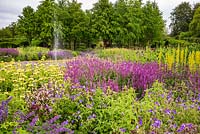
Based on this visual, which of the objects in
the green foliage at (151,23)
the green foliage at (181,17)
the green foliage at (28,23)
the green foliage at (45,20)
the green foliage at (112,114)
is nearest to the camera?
the green foliage at (112,114)

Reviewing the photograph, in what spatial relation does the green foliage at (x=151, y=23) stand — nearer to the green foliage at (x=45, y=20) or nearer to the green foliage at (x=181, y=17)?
the green foliage at (x=45, y=20)

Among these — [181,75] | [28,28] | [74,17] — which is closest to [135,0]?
[74,17]

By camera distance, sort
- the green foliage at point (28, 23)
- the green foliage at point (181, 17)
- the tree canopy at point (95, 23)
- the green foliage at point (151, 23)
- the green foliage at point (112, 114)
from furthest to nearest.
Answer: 1. the green foliage at point (181, 17)
2. the green foliage at point (151, 23)
3. the green foliage at point (28, 23)
4. the tree canopy at point (95, 23)
5. the green foliage at point (112, 114)

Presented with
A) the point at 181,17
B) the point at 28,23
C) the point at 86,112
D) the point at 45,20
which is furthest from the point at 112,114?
the point at 181,17

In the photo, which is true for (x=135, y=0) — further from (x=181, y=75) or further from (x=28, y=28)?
(x=181, y=75)

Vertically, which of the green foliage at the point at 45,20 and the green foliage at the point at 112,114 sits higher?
the green foliage at the point at 45,20

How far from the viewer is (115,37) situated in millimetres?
28891

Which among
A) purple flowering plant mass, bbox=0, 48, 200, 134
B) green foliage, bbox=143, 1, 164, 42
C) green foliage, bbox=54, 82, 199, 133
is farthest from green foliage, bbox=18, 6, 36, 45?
green foliage, bbox=54, 82, 199, 133

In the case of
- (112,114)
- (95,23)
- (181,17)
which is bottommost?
(112,114)

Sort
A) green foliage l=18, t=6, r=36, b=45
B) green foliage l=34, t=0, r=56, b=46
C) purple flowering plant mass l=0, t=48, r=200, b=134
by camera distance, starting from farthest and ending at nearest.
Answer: green foliage l=18, t=6, r=36, b=45, green foliage l=34, t=0, r=56, b=46, purple flowering plant mass l=0, t=48, r=200, b=134

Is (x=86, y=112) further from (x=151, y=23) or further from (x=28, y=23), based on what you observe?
(x=151, y=23)

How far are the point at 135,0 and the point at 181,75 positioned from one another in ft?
77.5

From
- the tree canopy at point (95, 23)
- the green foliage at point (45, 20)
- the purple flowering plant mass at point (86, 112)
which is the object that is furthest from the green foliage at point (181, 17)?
the purple flowering plant mass at point (86, 112)

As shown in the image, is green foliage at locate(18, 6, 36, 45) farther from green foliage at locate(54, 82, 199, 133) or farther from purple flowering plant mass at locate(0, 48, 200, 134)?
green foliage at locate(54, 82, 199, 133)
